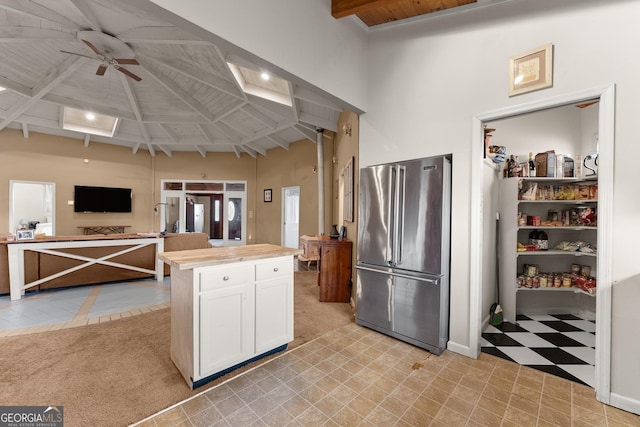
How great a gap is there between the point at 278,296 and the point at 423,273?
1333 mm

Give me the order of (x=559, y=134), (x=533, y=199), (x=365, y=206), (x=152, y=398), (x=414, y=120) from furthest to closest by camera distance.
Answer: (x=559, y=134), (x=533, y=199), (x=365, y=206), (x=414, y=120), (x=152, y=398)

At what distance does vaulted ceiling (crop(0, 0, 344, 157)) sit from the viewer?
3.57 metres

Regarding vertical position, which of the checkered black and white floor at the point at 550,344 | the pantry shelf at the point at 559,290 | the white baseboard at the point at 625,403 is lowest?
the checkered black and white floor at the point at 550,344

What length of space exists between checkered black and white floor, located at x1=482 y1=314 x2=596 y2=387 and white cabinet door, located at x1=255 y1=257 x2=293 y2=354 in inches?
73.4

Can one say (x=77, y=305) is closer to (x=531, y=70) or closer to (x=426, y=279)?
(x=426, y=279)

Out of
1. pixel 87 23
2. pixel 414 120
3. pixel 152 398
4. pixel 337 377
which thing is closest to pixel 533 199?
pixel 414 120

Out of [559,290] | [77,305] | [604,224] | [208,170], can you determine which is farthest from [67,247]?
[559,290]

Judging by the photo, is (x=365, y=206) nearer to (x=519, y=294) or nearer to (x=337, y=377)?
(x=337, y=377)

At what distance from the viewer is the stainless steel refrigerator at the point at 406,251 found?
245cm

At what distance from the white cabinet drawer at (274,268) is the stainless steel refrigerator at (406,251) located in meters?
0.95

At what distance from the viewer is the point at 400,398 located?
1853mm

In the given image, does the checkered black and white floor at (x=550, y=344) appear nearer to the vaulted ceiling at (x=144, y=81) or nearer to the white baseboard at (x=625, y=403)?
the white baseboard at (x=625, y=403)

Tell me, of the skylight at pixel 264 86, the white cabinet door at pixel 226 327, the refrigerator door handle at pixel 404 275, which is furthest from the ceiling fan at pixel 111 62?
the refrigerator door handle at pixel 404 275

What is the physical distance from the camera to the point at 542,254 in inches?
130
